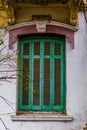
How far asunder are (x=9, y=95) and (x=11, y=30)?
5.19 feet

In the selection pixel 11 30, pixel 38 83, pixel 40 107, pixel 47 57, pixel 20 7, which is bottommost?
pixel 40 107

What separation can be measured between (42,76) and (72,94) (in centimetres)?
87

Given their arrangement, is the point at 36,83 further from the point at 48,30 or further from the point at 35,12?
the point at 35,12

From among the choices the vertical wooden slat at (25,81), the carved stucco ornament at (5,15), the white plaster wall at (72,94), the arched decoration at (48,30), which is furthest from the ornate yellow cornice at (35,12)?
the vertical wooden slat at (25,81)

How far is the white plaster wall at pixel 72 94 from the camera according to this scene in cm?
899

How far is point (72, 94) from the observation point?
9.09 meters

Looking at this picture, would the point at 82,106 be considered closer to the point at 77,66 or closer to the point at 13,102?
the point at 77,66

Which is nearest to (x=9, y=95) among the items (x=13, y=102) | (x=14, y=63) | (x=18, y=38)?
(x=13, y=102)

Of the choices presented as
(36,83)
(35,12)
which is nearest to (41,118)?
(36,83)

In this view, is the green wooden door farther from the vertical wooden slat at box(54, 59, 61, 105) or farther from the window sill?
the window sill

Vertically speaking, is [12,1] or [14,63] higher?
[12,1]

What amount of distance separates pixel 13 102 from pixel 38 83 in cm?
79

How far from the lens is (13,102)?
9.05 meters

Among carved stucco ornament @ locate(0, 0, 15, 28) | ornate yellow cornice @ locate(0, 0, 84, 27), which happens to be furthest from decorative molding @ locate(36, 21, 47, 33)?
carved stucco ornament @ locate(0, 0, 15, 28)
